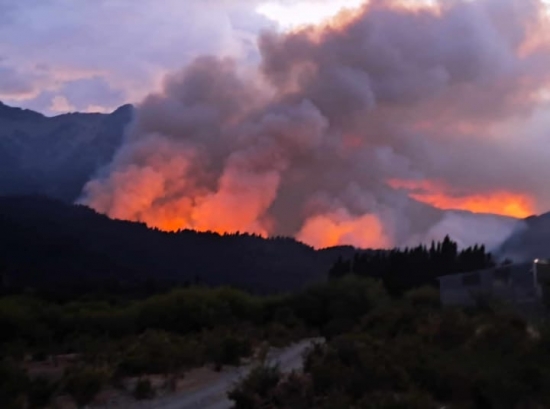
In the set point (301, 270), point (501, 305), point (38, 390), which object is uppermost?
point (301, 270)

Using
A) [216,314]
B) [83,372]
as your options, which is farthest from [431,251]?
[83,372]

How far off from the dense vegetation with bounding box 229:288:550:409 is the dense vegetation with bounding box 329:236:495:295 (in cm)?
8486

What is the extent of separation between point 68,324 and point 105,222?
254ft

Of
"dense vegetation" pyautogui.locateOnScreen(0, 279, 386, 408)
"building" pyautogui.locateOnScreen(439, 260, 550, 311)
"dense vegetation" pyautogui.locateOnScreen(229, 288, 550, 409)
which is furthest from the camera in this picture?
"building" pyautogui.locateOnScreen(439, 260, 550, 311)

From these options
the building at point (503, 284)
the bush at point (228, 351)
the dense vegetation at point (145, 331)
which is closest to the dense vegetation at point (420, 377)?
the dense vegetation at point (145, 331)

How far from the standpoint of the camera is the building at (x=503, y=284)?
7231cm

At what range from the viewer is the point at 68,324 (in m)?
76.1

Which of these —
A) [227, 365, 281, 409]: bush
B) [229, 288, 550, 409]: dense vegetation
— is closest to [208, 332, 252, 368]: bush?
[229, 288, 550, 409]: dense vegetation

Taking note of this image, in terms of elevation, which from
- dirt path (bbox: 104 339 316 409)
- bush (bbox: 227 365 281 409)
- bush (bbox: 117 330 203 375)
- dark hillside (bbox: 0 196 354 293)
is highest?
dark hillside (bbox: 0 196 354 293)

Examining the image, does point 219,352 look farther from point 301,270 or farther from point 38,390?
point 301,270

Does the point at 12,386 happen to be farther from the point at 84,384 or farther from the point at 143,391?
the point at 143,391

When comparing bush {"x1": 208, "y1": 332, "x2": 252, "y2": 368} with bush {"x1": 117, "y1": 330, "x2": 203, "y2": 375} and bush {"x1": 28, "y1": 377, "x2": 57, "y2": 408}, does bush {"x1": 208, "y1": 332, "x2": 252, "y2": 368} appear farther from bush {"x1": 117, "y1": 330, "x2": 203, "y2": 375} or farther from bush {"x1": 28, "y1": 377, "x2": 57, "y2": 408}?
bush {"x1": 28, "y1": 377, "x2": 57, "y2": 408}

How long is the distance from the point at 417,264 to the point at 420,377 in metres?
104

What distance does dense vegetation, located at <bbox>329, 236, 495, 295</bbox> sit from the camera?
126 meters
